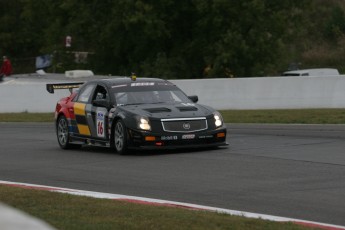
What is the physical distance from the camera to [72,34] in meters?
49.5

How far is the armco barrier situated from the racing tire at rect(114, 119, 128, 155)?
13.7 meters

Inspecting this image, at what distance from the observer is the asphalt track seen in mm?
9266

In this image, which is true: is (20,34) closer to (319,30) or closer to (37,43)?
(37,43)

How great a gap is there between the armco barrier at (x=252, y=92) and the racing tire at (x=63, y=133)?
12.4m

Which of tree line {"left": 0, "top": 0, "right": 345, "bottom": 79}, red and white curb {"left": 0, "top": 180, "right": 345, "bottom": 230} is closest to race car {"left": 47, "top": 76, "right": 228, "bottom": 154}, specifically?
red and white curb {"left": 0, "top": 180, "right": 345, "bottom": 230}

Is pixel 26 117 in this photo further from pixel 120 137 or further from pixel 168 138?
pixel 168 138

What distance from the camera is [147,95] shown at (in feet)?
52.5

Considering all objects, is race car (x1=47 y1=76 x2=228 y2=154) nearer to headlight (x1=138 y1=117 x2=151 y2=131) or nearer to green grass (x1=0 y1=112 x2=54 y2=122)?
headlight (x1=138 y1=117 x2=151 y2=131)

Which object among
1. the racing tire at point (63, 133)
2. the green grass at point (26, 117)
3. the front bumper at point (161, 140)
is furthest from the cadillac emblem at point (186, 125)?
the green grass at point (26, 117)

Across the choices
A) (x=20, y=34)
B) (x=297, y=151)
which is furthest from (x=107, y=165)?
(x=20, y=34)

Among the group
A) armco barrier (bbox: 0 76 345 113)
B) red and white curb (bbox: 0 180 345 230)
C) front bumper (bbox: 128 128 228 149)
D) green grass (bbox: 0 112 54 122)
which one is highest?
red and white curb (bbox: 0 180 345 230)

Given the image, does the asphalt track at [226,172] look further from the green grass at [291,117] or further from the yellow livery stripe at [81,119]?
the green grass at [291,117]

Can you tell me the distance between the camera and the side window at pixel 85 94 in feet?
54.4

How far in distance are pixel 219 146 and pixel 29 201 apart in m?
7.23
